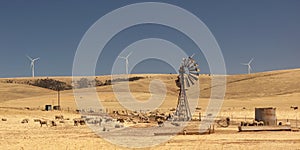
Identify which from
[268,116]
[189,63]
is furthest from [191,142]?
[189,63]

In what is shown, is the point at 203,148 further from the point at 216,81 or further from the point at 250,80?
the point at 216,81

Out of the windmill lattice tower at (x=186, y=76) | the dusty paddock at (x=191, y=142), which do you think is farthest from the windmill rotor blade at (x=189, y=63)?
the dusty paddock at (x=191, y=142)

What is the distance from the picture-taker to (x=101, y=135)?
31.7 metres

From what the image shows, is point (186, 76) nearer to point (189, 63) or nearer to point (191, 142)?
point (189, 63)

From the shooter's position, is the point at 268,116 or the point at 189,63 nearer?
the point at 268,116

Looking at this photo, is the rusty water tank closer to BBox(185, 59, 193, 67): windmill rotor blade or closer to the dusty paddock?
BBox(185, 59, 193, 67): windmill rotor blade

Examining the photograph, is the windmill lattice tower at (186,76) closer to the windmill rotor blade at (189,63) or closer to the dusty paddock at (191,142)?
the windmill rotor blade at (189,63)

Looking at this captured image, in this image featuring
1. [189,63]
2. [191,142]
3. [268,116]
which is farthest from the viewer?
[189,63]

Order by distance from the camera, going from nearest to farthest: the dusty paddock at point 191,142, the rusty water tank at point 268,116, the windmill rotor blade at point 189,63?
the dusty paddock at point 191,142
the rusty water tank at point 268,116
the windmill rotor blade at point 189,63

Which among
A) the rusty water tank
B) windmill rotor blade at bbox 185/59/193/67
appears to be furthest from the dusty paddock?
windmill rotor blade at bbox 185/59/193/67

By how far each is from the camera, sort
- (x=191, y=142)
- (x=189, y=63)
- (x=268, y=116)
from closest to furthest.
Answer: (x=191, y=142)
(x=268, y=116)
(x=189, y=63)

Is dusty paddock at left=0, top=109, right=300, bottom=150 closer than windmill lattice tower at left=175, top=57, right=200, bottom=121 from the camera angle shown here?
Yes

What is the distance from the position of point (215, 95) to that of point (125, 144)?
8324cm

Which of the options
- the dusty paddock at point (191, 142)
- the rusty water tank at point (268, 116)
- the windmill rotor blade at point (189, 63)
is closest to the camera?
the dusty paddock at point (191, 142)
